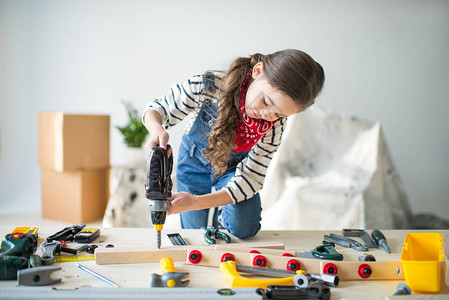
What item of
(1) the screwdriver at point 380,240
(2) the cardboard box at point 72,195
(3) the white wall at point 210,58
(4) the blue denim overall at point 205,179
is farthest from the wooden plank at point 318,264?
(3) the white wall at point 210,58

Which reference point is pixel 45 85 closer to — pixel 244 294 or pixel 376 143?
pixel 376 143

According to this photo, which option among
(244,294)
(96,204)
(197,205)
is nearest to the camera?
(244,294)

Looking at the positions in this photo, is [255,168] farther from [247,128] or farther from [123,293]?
[123,293]

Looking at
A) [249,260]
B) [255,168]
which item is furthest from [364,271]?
[255,168]

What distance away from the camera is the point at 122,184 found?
321 centimetres

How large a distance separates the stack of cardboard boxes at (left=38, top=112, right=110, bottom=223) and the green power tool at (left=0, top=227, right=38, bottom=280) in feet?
6.87

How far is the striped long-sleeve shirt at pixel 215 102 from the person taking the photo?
157 cm

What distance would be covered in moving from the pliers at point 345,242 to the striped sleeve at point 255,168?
13.4 inches

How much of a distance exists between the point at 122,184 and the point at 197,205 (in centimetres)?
186

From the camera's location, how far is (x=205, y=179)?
190 centimetres

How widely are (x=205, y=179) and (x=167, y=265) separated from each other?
2.57 ft

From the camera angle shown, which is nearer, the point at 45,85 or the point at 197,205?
the point at 197,205

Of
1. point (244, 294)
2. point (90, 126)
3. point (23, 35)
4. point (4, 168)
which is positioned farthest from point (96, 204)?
point (244, 294)

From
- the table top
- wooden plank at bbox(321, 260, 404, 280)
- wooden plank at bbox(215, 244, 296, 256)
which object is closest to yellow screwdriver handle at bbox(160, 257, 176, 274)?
the table top
